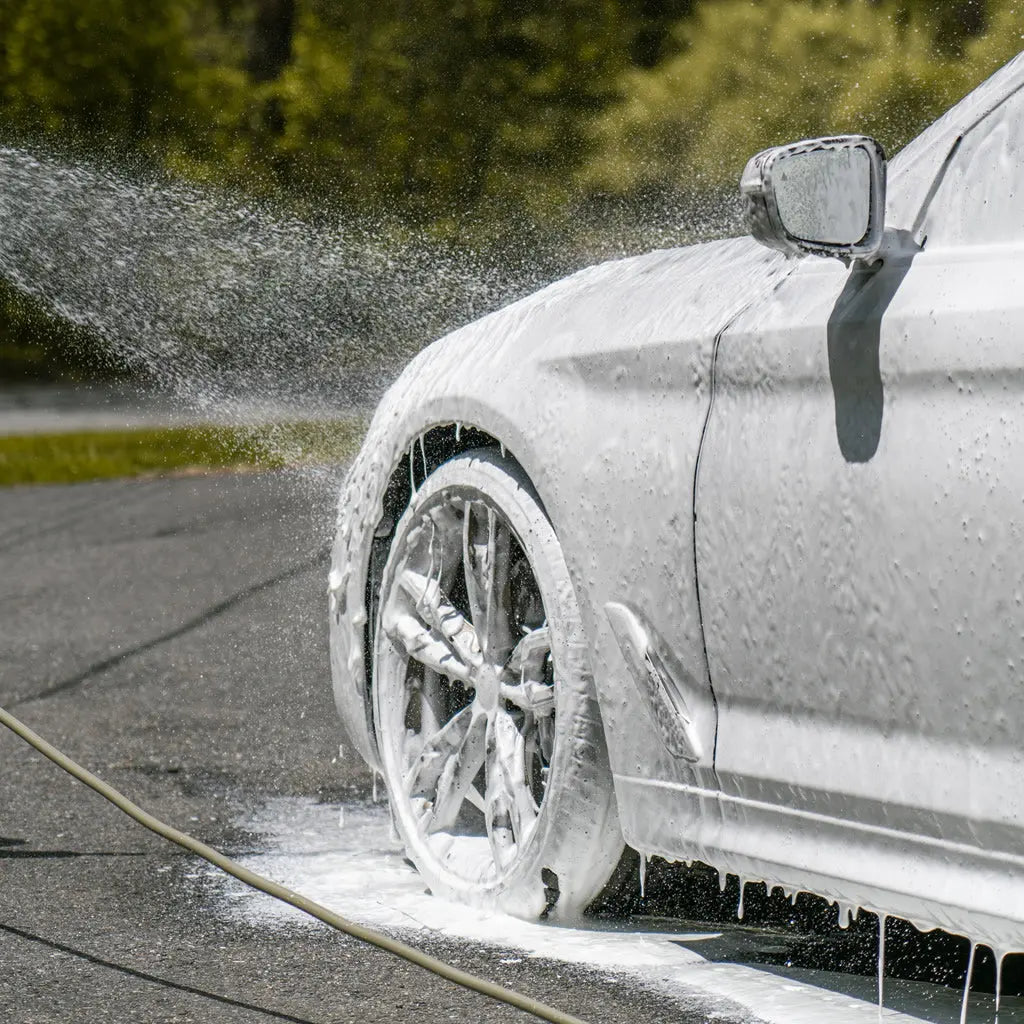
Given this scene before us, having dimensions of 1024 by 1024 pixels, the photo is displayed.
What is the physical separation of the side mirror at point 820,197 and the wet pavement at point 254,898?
1.14m

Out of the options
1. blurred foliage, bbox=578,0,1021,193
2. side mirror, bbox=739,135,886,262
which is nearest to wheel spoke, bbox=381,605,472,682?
side mirror, bbox=739,135,886,262

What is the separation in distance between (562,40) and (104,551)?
635 inches

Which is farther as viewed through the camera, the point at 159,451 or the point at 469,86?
the point at 469,86

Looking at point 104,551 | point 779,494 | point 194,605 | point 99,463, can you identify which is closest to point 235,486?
point 99,463

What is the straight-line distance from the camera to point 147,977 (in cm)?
313

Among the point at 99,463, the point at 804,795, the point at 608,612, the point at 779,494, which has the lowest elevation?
the point at 99,463

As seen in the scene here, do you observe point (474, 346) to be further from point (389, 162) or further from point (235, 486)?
Answer: point (389, 162)

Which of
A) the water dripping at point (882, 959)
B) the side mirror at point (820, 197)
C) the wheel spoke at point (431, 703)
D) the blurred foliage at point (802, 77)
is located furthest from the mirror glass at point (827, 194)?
the blurred foliage at point (802, 77)

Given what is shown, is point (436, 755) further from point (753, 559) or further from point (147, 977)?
point (753, 559)

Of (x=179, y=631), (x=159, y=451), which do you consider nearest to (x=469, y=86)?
(x=159, y=451)

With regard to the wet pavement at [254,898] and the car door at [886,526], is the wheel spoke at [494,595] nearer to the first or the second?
the wet pavement at [254,898]

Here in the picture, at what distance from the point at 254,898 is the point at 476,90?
70.8 ft

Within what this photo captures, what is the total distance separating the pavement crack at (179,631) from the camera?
592cm

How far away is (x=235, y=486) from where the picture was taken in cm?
1248
